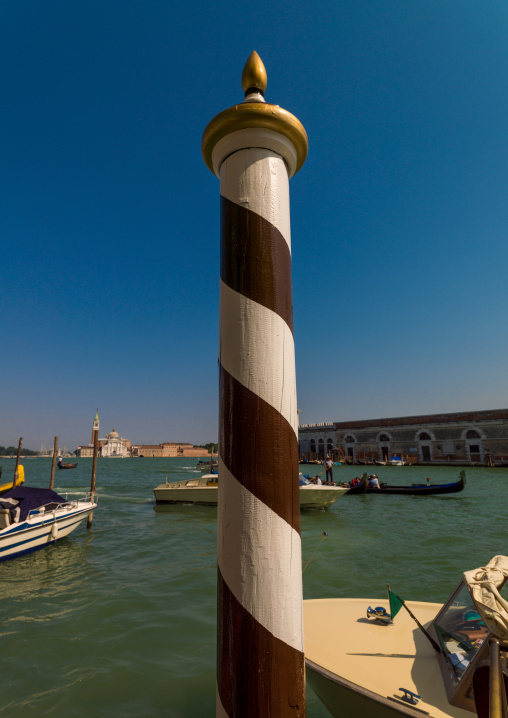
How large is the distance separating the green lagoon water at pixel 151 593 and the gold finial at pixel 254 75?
4.66 metres

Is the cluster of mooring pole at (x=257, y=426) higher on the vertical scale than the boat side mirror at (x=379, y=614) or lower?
higher

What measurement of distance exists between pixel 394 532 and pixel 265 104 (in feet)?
41.7

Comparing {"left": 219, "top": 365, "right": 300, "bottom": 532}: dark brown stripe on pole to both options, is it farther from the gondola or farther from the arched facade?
the arched facade

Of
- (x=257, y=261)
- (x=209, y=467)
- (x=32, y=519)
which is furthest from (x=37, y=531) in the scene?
(x=209, y=467)

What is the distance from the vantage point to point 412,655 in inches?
122

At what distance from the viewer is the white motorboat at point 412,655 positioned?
2.18 meters

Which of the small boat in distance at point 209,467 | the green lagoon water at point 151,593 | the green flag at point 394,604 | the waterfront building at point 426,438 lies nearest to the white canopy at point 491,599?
the green flag at point 394,604

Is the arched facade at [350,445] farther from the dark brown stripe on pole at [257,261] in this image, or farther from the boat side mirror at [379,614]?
the dark brown stripe on pole at [257,261]

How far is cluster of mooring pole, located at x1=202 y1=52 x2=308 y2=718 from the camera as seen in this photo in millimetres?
1036

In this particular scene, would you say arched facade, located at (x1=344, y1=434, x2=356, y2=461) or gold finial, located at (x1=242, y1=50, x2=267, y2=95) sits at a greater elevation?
gold finial, located at (x1=242, y1=50, x2=267, y2=95)

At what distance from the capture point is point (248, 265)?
4.00ft

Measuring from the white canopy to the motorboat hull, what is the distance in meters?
9.86

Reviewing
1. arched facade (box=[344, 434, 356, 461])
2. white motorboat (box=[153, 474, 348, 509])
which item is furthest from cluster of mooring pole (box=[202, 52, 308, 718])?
arched facade (box=[344, 434, 356, 461])

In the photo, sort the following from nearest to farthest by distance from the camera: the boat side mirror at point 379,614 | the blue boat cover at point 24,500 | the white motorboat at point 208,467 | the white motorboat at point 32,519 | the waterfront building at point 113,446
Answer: the boat side mirror at point 379,614 → the white motorboat at point 32,519 → the blue boat cover at point 24,500 → the white motorboat at point 208,467 → the waterfront building at point 113,446
